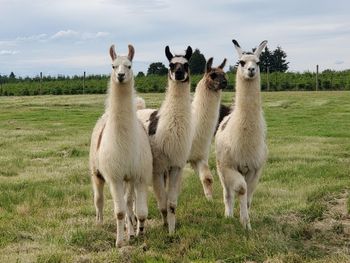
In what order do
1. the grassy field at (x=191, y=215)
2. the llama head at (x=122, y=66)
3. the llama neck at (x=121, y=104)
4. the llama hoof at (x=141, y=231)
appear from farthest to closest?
the llama hoof at (x=141, y=231) → the llama neck at (x=121, y=104) → the llama head at (x=122, y=66) → the grassy field at (x=191, y=215)

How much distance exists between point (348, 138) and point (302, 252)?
9000mm

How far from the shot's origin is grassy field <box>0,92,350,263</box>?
4.95 m

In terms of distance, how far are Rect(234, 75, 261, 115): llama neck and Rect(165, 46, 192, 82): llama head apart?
0.58 metres

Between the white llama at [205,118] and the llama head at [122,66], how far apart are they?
2220 mm

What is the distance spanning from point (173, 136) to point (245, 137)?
773mm

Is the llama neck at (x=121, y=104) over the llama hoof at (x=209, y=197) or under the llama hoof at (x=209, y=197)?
over

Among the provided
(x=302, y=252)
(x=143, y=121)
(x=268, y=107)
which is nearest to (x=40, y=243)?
(x=143, y=121)

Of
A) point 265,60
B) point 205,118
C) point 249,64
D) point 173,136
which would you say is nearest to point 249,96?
point 249,64

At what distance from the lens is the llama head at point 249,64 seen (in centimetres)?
577

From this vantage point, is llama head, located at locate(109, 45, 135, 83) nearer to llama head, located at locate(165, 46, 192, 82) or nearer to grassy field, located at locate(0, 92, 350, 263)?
llama head, located at locate(165, 46, 192, 82)

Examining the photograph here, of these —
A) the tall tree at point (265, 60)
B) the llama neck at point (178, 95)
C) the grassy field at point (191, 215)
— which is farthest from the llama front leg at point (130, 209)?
the tall tree at point (265, 60)

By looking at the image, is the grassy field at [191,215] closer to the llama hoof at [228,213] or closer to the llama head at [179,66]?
the llama hoof at [228,213]

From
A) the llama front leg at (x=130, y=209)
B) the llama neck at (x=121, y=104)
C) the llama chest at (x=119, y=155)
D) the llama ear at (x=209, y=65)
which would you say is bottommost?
the llama front leg at (x=130, y=209)

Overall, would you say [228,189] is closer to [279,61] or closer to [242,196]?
[242,196]
